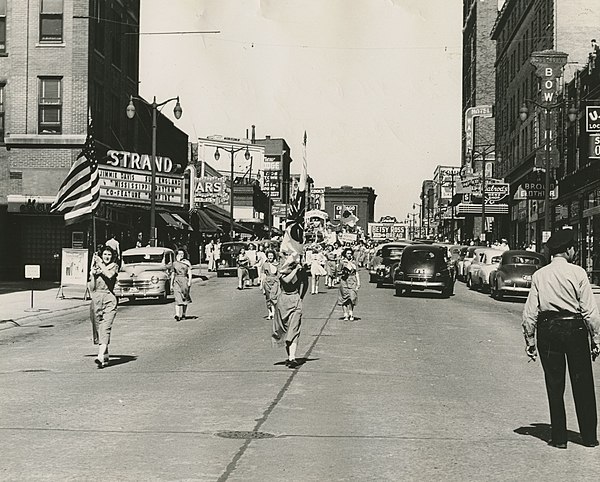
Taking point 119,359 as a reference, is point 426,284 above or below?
above

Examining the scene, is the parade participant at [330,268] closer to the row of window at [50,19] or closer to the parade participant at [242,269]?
the parade participant at [242,269]

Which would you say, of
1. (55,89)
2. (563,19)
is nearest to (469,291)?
(55,89)

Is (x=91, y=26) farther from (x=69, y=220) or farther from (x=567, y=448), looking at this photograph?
(x=567, y=448)

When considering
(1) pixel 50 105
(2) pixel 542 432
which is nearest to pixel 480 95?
(1) pixel 50 105

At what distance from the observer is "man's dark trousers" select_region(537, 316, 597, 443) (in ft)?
28.0

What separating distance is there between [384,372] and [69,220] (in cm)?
2065

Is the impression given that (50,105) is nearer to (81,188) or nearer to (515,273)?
(81,188)

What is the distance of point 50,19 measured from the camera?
134 feet

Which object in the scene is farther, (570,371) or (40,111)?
(40,111)

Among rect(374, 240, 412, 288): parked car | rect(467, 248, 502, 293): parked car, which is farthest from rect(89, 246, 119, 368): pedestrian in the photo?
rect(374, 240, 412, 288): parked car

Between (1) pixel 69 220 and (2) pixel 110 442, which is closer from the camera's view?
(2) pixel 110 442

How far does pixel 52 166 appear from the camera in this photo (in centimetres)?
4044

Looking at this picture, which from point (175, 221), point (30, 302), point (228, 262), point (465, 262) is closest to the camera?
point (30, 302)

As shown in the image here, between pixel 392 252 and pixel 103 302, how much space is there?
1087 inches
